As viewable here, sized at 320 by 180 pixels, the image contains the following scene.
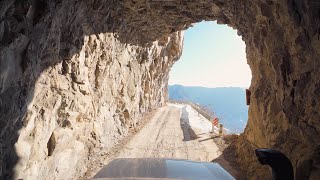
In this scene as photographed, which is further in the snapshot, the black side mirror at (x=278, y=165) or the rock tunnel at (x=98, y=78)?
the rock tunnel at (x=98, y=78)

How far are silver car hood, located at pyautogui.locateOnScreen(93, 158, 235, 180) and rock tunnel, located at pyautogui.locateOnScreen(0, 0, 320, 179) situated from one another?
320cm

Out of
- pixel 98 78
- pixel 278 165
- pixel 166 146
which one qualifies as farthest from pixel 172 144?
pixel 278 165

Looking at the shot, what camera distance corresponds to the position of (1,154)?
614cm

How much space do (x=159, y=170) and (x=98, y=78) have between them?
8755mm

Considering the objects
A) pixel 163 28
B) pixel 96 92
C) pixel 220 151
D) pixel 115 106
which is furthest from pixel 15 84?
pixel 163 28

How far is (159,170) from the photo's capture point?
435 centimetres

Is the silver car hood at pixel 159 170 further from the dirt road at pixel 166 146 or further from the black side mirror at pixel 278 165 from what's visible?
the dirt road at pixel 166 146

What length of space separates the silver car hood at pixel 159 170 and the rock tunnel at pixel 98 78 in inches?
126

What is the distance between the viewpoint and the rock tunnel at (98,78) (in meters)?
6.64

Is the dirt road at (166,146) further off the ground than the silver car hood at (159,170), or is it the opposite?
the silver car hood at (159,170)

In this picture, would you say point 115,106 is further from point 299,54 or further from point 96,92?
point 299,54

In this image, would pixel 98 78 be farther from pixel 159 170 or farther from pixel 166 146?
pixel 159 170

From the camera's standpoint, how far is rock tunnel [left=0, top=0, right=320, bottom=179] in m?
6.64

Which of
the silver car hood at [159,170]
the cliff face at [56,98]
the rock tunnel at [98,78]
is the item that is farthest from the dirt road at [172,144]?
the silver car hood at [159,170]
